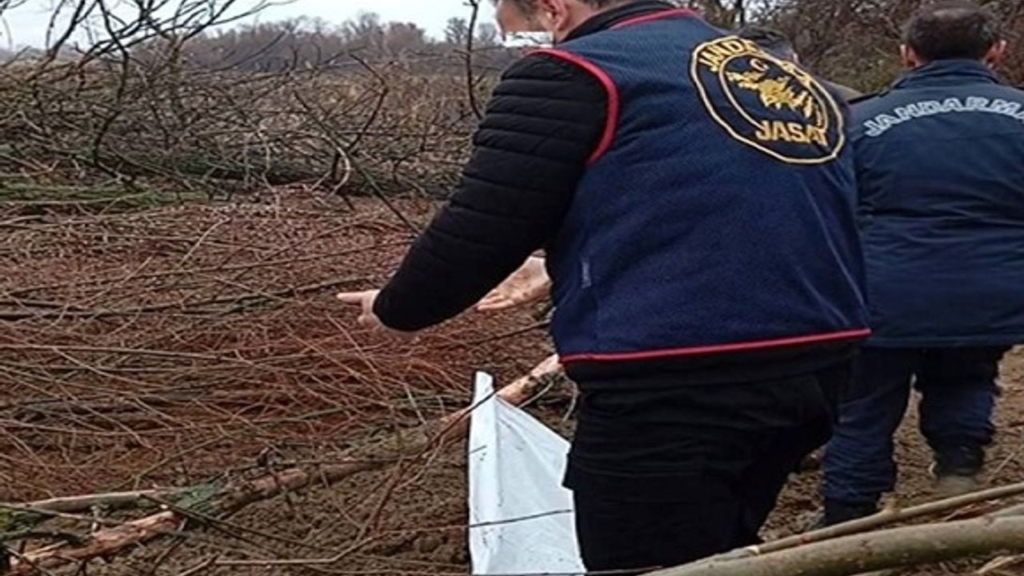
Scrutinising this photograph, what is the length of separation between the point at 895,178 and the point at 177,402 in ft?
7.45

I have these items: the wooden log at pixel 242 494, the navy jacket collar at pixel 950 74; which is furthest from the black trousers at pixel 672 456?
the navy jacket collar at pixel 950 74

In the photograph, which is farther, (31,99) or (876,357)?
(31,99)

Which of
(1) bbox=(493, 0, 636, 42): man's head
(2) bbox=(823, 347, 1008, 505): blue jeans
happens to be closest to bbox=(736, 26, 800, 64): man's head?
(1) bbox=(493, 0, 636, 42): man's head

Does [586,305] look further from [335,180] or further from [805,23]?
[805,23]

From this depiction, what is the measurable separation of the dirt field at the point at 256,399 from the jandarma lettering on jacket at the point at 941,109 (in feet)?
3.37

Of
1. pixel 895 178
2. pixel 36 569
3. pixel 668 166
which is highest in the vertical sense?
pixel 668 166

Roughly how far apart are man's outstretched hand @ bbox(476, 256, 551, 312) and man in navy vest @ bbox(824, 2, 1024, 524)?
1.12 metres

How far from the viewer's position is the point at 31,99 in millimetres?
8844

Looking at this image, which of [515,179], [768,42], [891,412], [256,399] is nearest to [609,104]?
[515,179]

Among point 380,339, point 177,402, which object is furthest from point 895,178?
point 177,402

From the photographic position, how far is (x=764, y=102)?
183 cm

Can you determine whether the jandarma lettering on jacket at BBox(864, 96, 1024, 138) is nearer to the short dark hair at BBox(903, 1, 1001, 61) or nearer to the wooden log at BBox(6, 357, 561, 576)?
the short dark hair at BBox(903, 1, 1001, 61)

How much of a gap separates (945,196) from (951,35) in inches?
14.7

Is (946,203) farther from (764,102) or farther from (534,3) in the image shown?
(534,3)
